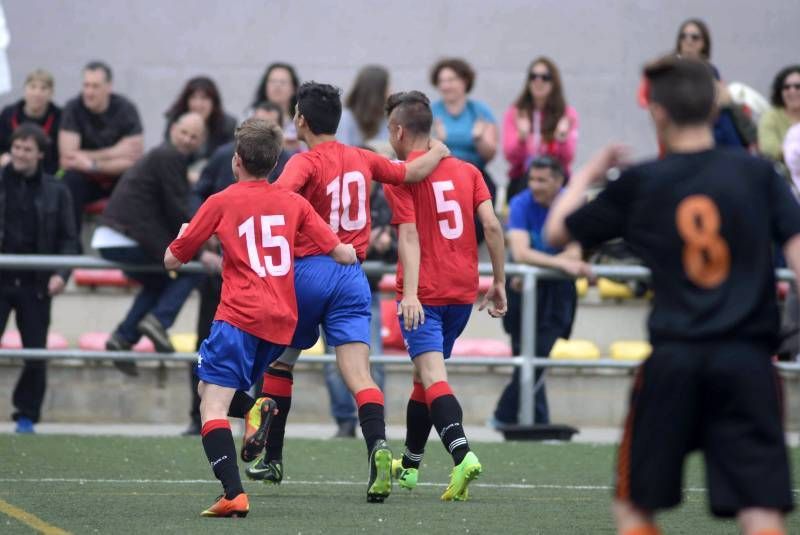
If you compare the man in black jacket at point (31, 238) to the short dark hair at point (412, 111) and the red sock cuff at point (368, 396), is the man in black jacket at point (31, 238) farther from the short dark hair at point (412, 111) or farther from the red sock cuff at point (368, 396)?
the red sock cuff at point (368, 396)

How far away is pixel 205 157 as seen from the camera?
1294 cm

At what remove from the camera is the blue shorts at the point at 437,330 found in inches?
312

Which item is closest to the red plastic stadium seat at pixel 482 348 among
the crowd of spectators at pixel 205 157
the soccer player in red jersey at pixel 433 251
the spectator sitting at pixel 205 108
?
the crowd of spectators at pixel 205 157

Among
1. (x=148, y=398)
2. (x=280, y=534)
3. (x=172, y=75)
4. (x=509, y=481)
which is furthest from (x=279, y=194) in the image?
(x=172, y=75)

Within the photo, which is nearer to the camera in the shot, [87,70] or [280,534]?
[280,534]

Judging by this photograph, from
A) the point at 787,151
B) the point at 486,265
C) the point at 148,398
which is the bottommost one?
the point at 148,398

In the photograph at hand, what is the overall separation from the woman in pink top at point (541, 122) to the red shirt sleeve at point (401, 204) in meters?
4.72

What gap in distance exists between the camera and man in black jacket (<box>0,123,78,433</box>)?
11445 millimetres

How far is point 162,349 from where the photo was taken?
37.2 ft

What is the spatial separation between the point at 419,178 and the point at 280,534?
219 centimetres

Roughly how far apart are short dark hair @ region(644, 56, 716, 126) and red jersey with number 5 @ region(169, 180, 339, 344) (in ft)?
9.06

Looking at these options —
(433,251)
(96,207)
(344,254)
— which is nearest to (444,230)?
(433,251)

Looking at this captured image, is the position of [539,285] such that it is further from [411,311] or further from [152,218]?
[411,311]

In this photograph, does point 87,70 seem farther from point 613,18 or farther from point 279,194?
point 279,194
